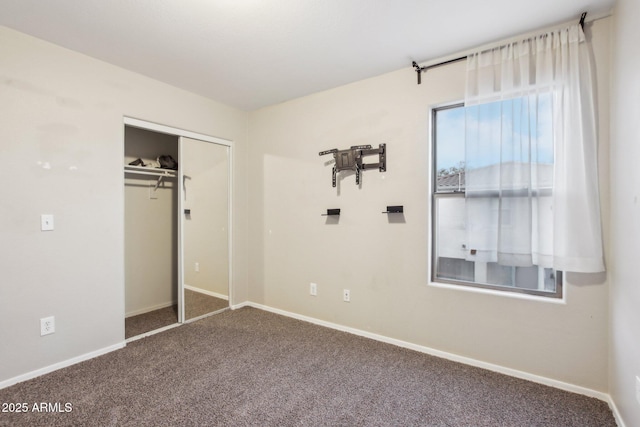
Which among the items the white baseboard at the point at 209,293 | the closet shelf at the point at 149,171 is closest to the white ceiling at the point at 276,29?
the closet shelf at the point at 149,171

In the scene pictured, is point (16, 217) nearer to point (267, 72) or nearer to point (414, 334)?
point (267, 72)

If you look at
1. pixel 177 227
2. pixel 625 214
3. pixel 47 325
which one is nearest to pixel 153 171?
pixel 177 227

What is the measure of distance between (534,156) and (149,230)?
13.5 feet

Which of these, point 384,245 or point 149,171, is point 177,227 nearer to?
point 149,171

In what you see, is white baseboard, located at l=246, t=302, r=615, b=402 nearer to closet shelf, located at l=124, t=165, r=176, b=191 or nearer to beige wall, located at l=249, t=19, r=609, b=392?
beige wall, located at l=249, t=19, r=609, b=392

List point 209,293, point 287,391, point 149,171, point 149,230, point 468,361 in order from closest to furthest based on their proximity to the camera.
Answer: point 287,391 → point 468,361 → point 149,171 → point 209,293 → point 149,230

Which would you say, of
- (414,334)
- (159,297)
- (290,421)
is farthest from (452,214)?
(159,297)

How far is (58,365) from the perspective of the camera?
91.3 inches

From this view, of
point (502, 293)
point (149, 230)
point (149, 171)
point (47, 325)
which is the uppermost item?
point (149, 171)

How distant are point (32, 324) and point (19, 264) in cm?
46

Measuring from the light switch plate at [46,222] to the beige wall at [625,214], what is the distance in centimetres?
378

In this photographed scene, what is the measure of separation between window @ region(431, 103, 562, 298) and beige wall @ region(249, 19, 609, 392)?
0.14 meters

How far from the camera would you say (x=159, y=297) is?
152 inches

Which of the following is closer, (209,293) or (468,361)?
(468,361)
